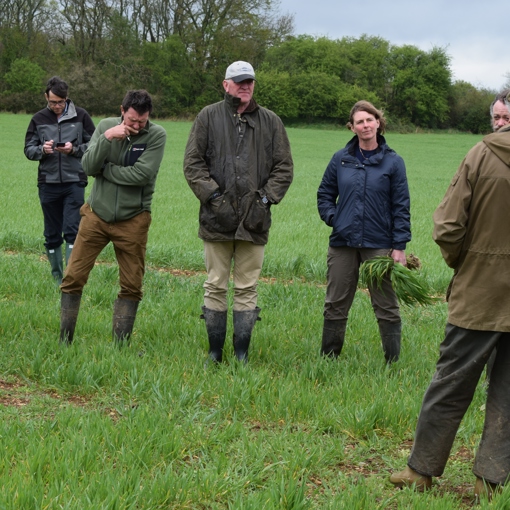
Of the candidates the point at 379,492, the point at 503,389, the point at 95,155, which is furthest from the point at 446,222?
the point at 95,155

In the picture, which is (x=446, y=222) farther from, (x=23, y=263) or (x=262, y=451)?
(x=23, y=263)

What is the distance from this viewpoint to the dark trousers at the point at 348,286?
600cm

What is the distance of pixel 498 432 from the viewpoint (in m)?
3.75

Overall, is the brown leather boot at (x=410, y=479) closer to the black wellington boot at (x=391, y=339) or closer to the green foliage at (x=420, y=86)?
the black wellington boot at (x=391, y=339)

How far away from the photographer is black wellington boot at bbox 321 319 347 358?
20.1 feet

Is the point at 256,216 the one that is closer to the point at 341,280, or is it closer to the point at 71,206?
the point at 341,280

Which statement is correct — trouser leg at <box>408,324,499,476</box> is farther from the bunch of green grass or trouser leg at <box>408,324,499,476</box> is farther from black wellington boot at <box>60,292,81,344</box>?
black wellington boot at <box>60,292,81,344</box>

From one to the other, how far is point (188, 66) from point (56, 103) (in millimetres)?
59714

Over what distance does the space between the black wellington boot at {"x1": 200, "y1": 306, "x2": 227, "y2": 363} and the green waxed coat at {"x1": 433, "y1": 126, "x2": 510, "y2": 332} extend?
2.56 metres

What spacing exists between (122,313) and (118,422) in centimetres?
204

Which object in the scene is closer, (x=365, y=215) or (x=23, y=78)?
(x=365, y=215)

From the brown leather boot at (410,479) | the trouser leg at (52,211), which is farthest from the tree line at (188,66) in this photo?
the brown leather boot at (410,479)

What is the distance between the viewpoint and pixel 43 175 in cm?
834

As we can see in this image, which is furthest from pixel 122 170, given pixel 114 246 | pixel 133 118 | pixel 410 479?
pixel 410 479
